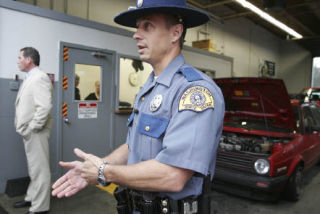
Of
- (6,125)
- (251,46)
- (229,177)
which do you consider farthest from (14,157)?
(251,46)

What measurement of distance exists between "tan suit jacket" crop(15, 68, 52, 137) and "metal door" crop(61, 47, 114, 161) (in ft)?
4.35

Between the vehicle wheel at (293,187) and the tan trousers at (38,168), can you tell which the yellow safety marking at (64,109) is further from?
the vehicle wheel at (293,187)

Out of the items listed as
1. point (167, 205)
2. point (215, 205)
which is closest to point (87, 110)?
point (215, 205)

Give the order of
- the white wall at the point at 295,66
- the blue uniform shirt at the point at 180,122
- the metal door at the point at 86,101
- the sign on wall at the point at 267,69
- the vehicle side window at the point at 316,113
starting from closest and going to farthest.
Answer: the blue uniform shirt at the point at 180,122
the metal door at the point at 86,101
the vehicle side window at the point at 316,113
the sign on wall at the point at 267,69
the white wall at the point at 295,66

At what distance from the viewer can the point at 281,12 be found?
30.4ft

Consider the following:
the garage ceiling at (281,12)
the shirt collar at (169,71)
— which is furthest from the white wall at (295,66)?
the shirt collar at (169,71)

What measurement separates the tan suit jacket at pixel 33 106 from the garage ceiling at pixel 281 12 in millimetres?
5731

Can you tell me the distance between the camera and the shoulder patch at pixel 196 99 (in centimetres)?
103

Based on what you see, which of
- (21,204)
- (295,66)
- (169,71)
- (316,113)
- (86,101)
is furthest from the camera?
(295,66)

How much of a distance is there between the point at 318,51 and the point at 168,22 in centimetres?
1558

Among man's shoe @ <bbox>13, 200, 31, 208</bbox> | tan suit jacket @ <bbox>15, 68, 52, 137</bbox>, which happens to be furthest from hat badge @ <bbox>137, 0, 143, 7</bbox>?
man's shoe @ <bbox>13, 200, 31, 208</bbox>

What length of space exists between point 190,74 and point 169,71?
0.13 m

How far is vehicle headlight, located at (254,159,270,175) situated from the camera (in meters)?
3.48

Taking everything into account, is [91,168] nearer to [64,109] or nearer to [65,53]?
[64,109]
